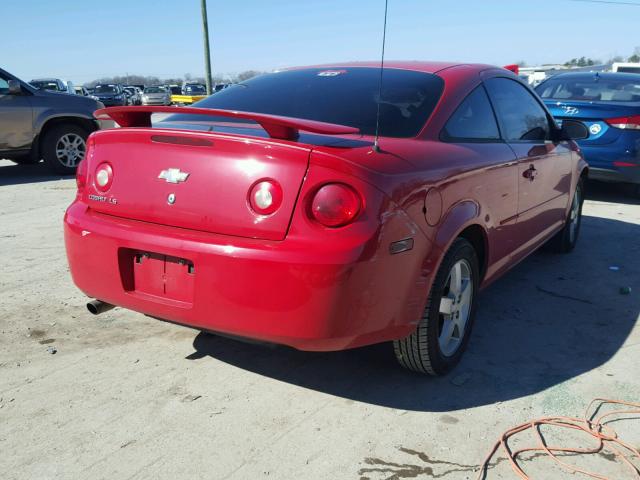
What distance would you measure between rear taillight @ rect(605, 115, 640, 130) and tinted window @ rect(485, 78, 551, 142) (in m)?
3.22

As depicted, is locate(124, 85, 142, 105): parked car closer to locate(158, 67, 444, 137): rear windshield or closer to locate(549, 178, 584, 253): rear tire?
locate(549, 178, 584, 253): rear tire

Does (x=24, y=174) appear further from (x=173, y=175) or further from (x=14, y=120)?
(x=173, y=175)

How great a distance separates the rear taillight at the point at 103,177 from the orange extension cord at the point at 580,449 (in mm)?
1986

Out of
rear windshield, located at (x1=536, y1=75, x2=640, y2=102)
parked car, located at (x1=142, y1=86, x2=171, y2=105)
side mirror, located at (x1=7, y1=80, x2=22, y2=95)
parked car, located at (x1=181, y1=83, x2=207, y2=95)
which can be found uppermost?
rear windshield, located at (x1=536, y1=75, x2=640, y2=102)

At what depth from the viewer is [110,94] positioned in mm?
36094

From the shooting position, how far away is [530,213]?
3.98 m

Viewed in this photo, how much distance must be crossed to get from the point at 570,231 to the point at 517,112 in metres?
1.69

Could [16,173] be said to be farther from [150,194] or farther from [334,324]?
[334,324]

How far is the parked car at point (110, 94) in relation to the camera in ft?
113

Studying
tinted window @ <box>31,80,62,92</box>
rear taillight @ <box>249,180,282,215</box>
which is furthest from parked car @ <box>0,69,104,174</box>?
tinted window @ <box>31,80,62,92</box>

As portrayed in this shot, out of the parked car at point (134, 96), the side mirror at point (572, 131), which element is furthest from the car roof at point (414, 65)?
the parked car at point (134, 96)

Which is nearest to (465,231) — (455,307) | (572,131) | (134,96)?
(455,307)

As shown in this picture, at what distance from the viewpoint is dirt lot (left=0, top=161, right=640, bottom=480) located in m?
2.38

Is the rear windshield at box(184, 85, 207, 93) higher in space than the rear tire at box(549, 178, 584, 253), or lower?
lower
